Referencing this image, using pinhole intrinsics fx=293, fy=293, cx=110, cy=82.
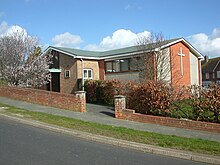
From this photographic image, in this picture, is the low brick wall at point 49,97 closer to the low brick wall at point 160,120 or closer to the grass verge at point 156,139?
the low brick wall at point 160,120

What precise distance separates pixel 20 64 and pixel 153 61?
37.2 feet

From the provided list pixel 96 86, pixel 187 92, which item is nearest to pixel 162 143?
pixel 187 92

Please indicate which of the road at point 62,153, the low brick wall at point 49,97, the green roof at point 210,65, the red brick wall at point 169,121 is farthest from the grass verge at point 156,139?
the green roof at point 210,65

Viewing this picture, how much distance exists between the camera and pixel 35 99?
727 inches

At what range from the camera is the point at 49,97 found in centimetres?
1752

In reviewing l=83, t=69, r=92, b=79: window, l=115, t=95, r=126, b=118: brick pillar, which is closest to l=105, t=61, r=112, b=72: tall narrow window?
l=83, t=69, r=92, b=79: window

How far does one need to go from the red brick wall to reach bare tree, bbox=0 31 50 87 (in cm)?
1348

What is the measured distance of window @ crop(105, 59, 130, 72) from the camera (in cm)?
2602

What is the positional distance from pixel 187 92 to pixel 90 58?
1585cm

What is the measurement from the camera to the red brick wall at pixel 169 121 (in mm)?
11039

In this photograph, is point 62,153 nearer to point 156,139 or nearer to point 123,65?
point 156,139

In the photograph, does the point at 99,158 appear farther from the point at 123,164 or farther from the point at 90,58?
the point at 90,58

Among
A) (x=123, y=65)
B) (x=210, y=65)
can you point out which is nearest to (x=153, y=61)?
(x=123, y=65)

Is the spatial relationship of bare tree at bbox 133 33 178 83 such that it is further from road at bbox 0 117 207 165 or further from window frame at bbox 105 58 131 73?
road at bbox 0 117 207 165
